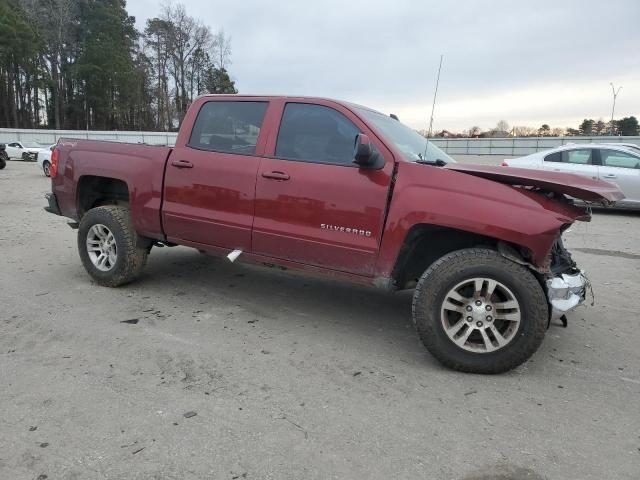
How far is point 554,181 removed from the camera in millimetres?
3459

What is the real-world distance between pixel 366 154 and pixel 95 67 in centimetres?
7015

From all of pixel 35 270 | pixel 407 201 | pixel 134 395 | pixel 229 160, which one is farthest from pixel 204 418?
pixel 35 270

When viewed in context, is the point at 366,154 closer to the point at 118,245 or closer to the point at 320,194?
the point at 320,194

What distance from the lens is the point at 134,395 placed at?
311 centimetres

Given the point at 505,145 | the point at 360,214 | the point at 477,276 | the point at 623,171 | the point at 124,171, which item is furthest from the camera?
the point at 505,145

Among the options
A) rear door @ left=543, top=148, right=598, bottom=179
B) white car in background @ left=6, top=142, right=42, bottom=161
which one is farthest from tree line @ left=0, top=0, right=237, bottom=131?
rear door @ left=543, top=148, right=598, bottom=179

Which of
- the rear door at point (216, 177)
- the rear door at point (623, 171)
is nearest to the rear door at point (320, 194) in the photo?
the rear door at point (216, 177)

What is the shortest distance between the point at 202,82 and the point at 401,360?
76779 mm

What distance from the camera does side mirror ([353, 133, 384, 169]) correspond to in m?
3.61

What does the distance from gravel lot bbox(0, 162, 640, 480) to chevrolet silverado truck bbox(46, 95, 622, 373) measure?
429mm

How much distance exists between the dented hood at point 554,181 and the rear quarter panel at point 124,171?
9.14 feet

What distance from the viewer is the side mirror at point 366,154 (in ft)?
11.9

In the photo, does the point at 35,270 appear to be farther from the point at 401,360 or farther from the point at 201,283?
the point at 401,360

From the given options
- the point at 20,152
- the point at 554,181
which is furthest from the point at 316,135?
the point at 20,152
